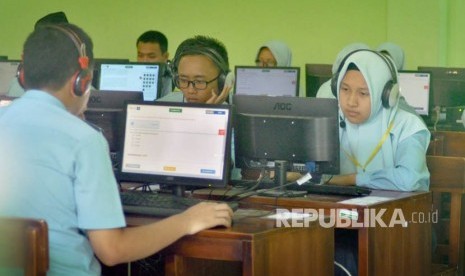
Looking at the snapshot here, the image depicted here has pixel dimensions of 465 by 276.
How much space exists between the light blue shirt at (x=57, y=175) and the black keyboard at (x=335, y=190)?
4.28ft

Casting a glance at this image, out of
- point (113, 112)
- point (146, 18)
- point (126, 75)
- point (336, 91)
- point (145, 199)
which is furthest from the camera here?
point (146, 18)

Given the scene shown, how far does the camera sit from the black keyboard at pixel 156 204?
3.16 m

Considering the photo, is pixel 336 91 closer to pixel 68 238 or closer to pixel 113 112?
pixel 113 112

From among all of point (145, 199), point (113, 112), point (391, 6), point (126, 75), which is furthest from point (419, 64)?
point (145, 199)

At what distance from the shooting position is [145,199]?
3326 mm

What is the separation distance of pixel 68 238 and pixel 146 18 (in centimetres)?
652

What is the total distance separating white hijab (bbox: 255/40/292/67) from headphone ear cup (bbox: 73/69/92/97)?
5.63m

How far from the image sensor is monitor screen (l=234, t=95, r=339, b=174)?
3.68 m

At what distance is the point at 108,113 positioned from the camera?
3986 mm

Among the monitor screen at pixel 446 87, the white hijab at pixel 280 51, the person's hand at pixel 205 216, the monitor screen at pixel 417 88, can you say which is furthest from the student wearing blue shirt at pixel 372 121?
the white hijab at pixel 280 51

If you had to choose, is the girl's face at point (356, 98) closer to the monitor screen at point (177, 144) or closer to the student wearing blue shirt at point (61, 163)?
the monitor screen at point (177, 144)

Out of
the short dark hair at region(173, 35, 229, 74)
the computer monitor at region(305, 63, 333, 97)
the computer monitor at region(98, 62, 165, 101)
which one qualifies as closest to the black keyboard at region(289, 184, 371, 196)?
the short dark hair at region(173, 35, 229, 74)

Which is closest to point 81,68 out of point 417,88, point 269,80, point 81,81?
point 81,81

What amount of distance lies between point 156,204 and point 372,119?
4.45 ft
